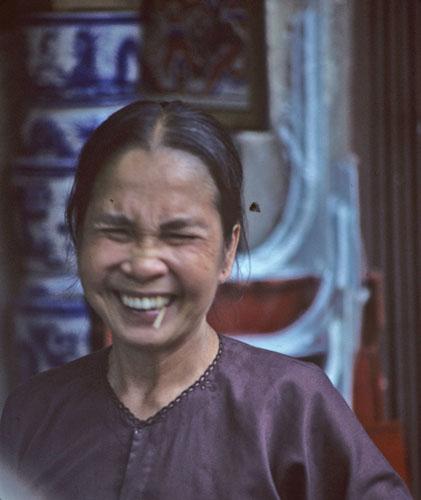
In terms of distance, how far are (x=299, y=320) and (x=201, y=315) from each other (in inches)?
46.9

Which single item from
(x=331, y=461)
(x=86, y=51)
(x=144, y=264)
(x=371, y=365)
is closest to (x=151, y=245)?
(x=144, y=264)

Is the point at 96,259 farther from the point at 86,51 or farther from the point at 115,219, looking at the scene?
the point at 86,51

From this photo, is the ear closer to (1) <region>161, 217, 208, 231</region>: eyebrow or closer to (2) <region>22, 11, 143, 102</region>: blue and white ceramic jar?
(1) <region>161, 217, 208, 231</region>: eyebrow

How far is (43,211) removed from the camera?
239cm

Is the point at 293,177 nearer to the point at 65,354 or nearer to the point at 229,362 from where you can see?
the point at 65,354

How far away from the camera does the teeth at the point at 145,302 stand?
4.48 ft

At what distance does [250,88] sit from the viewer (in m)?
2.44

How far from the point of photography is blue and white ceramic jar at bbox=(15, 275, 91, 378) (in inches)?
95.3

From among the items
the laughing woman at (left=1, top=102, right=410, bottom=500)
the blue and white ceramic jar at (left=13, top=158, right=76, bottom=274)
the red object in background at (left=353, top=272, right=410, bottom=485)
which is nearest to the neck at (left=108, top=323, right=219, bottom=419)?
the laughing woman at (left=1, top=102, right=410, bottom=500)

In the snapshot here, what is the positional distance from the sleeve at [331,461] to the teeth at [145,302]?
0.22m

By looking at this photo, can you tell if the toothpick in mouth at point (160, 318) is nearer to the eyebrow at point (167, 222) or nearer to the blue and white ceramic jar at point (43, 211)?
the eyebrow at point (167, 222)

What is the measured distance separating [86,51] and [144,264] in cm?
105

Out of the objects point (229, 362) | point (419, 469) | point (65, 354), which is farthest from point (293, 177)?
point (229, 362)

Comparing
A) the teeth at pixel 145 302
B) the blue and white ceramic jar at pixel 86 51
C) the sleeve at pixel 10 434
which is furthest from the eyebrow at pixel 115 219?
the blue and white ceramic jar at pixel 86 51
